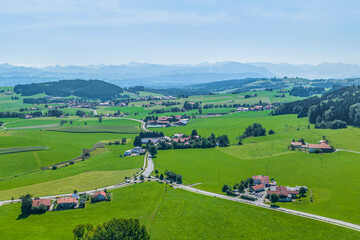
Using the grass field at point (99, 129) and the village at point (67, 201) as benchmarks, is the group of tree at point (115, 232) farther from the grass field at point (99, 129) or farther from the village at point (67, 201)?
the grass field at point (99, 129)

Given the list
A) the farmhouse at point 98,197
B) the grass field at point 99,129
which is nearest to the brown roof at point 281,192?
the farmhouse at point 98,197

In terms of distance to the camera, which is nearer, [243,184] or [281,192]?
[281,192]

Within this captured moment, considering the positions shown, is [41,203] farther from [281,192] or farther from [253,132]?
[253,132]

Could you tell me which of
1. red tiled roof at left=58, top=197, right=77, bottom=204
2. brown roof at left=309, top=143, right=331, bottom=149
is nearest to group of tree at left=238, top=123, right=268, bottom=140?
brown roof at left=309, top=143, right=331, bottom=149

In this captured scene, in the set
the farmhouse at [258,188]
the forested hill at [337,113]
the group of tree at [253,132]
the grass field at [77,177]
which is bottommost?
the grass field at [77,177]

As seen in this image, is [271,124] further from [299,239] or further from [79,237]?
[79,237]

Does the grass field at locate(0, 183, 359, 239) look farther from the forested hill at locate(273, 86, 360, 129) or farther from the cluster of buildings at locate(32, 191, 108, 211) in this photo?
the forested hill at locate(273, 86, 360, 129)

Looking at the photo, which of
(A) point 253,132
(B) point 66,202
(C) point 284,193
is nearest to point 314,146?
(A) point 253,132
